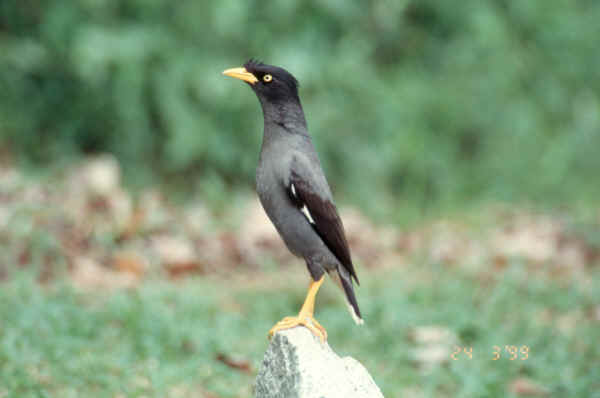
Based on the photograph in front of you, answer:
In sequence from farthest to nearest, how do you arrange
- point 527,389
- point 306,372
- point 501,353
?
1. point 501,353
2. point 527,389
3. point 306,372

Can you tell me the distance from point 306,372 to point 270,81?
48.8 inches

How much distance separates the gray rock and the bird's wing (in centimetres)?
40

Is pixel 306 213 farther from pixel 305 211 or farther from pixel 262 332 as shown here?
pixel 262 332

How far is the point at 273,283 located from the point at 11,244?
2042 millimetres

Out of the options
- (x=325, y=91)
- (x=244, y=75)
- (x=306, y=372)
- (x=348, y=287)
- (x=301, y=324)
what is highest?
(x=325, y=91)

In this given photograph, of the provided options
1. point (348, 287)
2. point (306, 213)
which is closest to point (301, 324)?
point (348, 287)

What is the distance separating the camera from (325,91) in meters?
8.14

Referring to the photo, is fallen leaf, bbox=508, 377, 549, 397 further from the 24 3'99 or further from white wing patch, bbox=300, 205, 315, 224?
white wing patch, bbox=300, 205, 315, 224

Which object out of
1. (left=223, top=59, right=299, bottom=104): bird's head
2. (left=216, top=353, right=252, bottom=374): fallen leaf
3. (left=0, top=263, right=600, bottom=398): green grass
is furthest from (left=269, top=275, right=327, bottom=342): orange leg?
(left=216, top=353, right=252, bottom=374): fallen leaf

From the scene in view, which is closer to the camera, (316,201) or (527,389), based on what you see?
(316,201)

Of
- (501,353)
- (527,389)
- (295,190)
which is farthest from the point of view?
(501,353)

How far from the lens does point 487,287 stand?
20.5ft

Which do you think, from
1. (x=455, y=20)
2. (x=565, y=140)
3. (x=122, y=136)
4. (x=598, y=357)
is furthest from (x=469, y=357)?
(x=565, y=140)

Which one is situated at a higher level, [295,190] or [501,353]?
[501,353]
